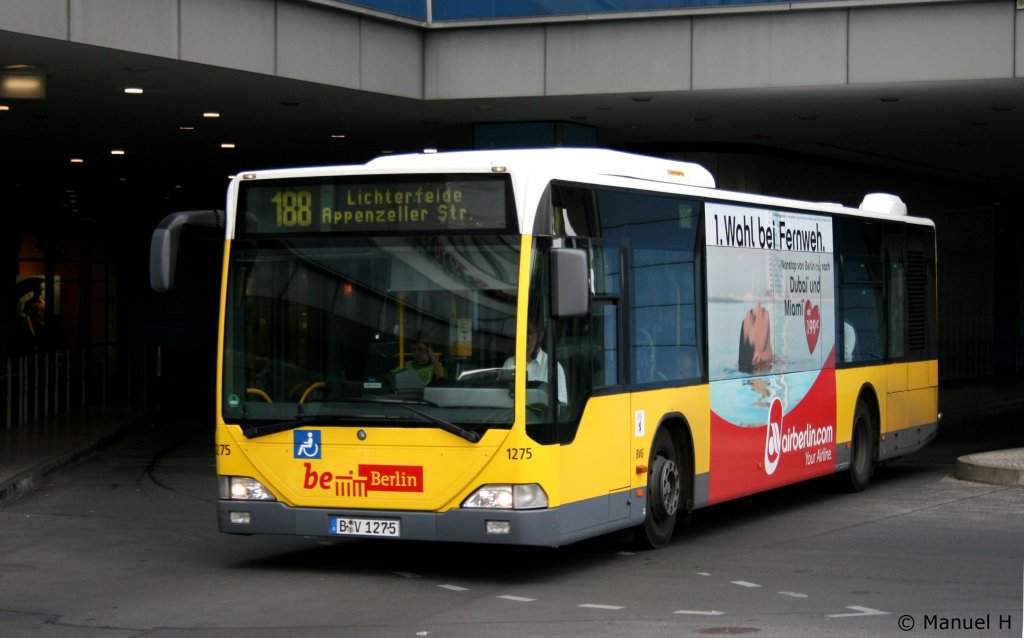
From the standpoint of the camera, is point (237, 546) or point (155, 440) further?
point (155, 440)

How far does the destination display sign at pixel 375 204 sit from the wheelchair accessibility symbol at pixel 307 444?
140 centimetres

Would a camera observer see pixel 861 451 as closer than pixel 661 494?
No

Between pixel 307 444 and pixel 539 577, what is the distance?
184 cm

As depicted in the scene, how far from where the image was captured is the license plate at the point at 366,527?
10.0 metres

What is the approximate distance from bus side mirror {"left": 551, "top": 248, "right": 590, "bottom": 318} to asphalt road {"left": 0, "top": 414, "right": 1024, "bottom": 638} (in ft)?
6.00

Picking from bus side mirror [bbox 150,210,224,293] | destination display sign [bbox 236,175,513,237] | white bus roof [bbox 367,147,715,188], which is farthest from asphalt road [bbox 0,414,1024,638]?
white bus roof [bbox 367,147,715,188]

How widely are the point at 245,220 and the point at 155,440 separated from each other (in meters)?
13.7

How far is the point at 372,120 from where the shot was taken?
23.5 m

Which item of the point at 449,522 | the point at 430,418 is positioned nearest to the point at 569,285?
the point at 430,418

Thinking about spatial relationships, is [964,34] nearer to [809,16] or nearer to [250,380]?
[809,16]

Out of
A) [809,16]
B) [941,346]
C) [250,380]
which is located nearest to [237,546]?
[250,380]

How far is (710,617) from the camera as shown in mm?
8734

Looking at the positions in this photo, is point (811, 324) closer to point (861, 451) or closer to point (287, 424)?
point (861, 451)

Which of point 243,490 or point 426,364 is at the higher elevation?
point 426,364
